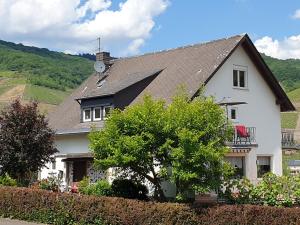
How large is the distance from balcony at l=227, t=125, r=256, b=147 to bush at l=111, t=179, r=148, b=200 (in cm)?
852

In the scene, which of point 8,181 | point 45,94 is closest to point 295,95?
point 45,94

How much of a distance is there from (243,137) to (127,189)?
10183 mm

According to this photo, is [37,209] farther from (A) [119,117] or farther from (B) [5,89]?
(B) [5,89]

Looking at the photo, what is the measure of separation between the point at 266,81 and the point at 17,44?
118m

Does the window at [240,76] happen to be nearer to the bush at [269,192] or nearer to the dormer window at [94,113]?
→ the dormer window at [94,113]

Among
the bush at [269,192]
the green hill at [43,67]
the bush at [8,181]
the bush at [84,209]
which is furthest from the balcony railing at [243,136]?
the green hill at [43,67]

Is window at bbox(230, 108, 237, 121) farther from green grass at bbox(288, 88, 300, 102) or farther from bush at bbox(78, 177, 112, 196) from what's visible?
green grass at bbox(288, 88, 300, 102)

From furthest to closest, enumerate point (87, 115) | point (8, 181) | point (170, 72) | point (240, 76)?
point (87, 115), point (170, 72), point (240, 76), point (8, 181)

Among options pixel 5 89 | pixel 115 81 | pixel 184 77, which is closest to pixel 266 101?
pixel 184 77

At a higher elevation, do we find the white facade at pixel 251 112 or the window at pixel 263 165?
the white facade at pixel 251 112

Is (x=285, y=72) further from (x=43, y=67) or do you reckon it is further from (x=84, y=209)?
(x=84, y=209)

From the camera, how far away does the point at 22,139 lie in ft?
80.1

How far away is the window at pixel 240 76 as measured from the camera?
30375 mm

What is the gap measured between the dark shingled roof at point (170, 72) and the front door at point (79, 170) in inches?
82.9
